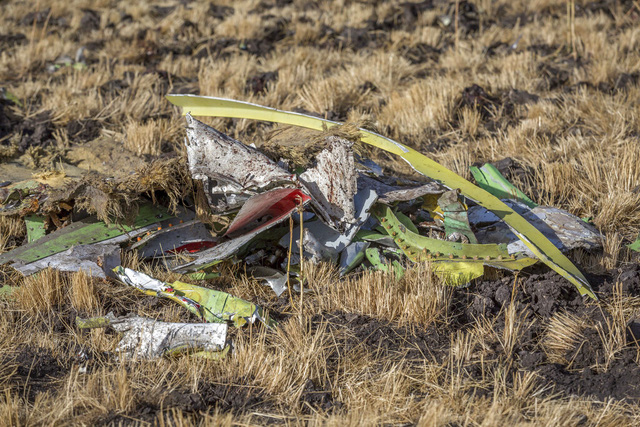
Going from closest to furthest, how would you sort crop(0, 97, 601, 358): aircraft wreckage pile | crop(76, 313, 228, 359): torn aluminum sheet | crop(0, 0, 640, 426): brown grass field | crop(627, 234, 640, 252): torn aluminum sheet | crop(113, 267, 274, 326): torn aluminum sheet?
crop(0, 0, 640, 426): brown grass field, crop(76, 313, 228, 359): torn aluminum sheet, crop(113, 267, 274, 326): torn aluminum sheet, crop(0, 97, 601, 358): aircraft wreckage pile, crop(627, 234, 640, 252): torn aluminum sheet

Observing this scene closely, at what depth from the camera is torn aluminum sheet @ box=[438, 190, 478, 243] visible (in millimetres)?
3633

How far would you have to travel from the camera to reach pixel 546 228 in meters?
3.87

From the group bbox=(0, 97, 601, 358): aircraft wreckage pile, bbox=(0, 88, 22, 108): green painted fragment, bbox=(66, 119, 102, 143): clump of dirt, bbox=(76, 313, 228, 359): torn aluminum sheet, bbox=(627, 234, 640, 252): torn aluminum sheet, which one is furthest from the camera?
bbox=(0, 88, 22, 108): green painted fragment

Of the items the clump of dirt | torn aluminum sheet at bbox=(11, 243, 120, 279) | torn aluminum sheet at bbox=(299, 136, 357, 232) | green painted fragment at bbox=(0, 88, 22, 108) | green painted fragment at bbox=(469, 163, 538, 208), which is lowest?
the clump of dirt

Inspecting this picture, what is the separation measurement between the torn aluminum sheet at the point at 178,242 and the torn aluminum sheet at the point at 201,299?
26 centimetres

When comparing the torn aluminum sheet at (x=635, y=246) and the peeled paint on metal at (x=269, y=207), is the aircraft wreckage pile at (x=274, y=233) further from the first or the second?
the torn aluminum sheet at (x=635, y=246)

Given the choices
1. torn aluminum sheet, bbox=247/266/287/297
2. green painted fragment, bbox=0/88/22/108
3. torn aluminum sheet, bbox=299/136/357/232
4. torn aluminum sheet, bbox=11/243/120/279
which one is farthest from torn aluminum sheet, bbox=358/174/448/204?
green painted fragment, bbox=0/88/22/108

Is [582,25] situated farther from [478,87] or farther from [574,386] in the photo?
[574,386]

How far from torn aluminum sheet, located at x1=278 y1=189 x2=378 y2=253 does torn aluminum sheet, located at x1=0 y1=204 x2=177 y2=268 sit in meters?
0.81

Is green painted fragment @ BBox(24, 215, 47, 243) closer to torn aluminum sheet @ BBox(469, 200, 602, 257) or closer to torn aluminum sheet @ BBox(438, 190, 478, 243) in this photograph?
torn aluminum sheet @ BBox(438, 190, 478, 243)

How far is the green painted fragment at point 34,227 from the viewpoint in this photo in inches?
149

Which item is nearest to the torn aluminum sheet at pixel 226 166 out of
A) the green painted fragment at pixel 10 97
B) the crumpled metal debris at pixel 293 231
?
the crumpled metal debris at pixel 293 231

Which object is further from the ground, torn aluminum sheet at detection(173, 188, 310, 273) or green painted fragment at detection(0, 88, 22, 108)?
torn aluminum sheet at detection(173, 188, 310, 273)

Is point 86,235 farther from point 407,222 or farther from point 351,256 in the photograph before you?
point 407,222
